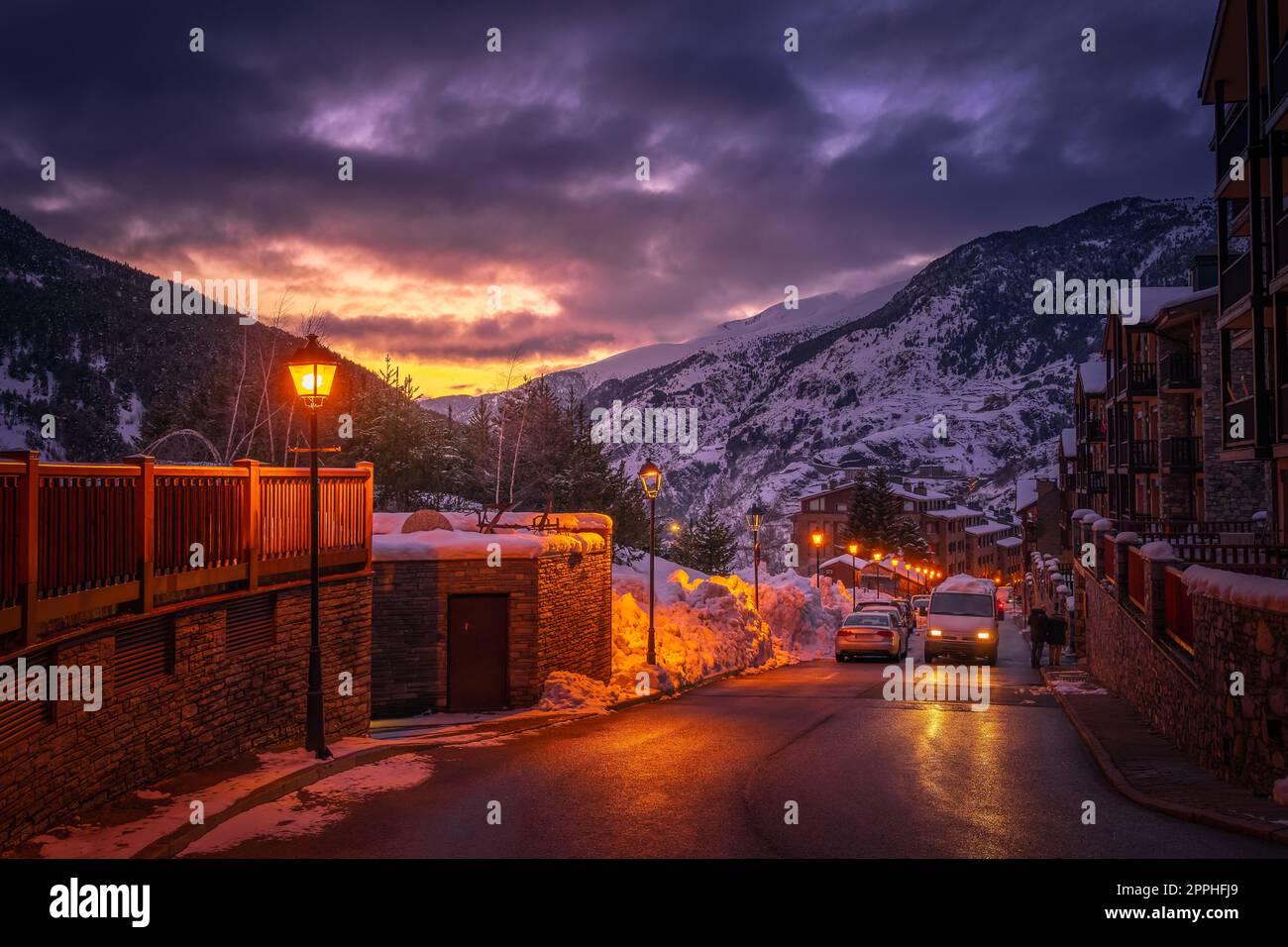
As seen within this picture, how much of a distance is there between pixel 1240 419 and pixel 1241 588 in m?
15.3

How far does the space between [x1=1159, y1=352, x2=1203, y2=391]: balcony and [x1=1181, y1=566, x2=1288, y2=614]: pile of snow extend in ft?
97.1

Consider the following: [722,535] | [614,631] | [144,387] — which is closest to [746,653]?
[614,631]

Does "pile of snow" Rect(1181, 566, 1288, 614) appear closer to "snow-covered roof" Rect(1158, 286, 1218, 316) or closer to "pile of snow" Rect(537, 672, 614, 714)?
"pile of snow" Rect(537, 672, 614, 714)

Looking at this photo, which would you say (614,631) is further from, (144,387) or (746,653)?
(144,387)

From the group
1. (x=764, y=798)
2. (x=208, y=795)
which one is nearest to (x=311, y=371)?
(x=208, y=795)

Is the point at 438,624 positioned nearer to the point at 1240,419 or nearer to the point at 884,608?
the point at 1240,419

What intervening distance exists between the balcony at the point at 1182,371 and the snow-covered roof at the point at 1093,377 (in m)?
20.0

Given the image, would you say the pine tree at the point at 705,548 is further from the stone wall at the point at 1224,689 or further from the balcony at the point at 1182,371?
the stone wall at the point at 1224,689

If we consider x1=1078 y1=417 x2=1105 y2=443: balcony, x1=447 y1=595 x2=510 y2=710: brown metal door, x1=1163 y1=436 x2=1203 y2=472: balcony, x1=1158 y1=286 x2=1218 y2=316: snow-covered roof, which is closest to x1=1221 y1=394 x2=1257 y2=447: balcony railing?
x1=1158 y1=286 x2=1218 y2=316: snow-covered roof

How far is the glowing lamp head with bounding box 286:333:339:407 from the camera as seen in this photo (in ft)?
43.4

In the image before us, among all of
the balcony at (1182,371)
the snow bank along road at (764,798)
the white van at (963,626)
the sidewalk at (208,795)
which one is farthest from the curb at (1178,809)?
the balcony at (1182,371)

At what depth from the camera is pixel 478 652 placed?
1877 centimetres

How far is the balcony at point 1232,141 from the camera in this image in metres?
22.5
